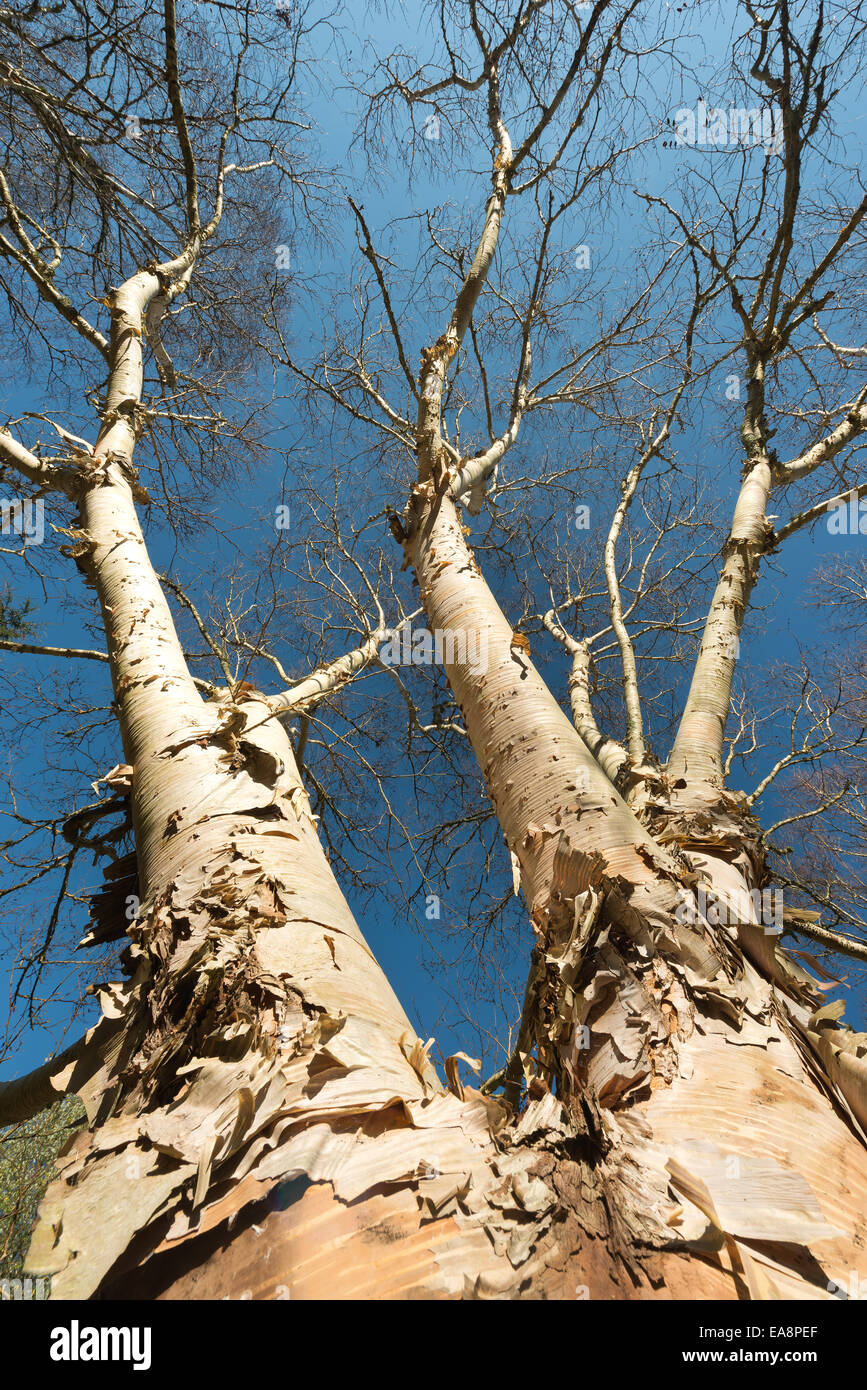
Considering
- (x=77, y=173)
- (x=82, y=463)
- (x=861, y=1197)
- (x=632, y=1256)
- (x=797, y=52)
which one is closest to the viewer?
(x=632, y=1256)

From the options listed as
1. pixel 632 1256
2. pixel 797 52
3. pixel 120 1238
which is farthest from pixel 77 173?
pixel 632 1256

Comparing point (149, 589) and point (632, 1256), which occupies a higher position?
point (149, 589)

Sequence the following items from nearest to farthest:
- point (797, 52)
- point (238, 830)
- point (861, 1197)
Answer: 1. point (861, 1197)
2. point (238, 830)
3. point (797, 52)

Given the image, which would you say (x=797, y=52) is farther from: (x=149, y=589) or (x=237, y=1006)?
(x=237, y=1006)

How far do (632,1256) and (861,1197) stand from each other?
44cm

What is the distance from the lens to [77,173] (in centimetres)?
368

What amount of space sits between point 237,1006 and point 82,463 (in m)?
2.63

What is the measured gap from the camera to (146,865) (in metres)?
1.73

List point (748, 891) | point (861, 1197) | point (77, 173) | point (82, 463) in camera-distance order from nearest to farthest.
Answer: point (861, 1197), point (748, 891), point (82, 463), point (77, 173)

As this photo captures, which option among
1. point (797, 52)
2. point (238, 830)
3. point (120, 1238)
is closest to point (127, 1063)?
point (120, 1238)
